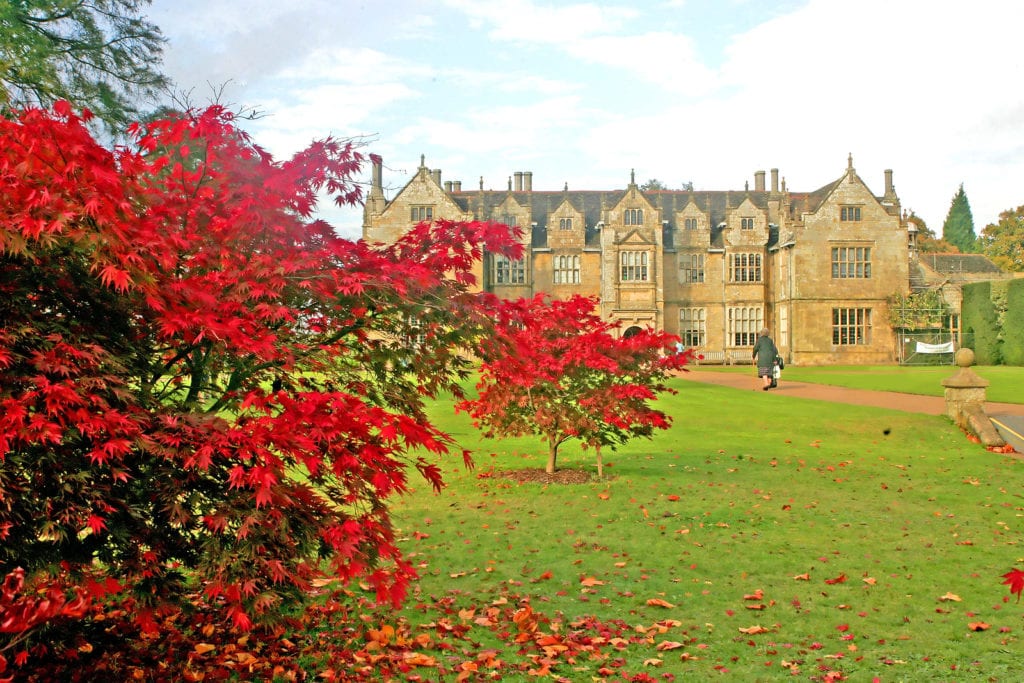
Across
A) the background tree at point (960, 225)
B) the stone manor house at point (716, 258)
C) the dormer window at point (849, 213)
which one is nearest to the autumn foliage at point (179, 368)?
the stone manor house at point (716, 258)

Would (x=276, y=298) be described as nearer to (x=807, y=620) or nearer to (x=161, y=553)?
(x=161, y=553)

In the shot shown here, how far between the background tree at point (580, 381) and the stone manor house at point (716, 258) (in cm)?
3537

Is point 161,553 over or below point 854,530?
over

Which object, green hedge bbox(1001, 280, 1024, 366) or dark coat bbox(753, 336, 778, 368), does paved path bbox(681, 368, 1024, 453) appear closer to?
dark coat bbox(753, 336, 778, 368)

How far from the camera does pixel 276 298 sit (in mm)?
4590

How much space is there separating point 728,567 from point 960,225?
107 meters

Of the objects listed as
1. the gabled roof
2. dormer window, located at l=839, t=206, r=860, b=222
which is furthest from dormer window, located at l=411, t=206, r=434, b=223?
the gabled roof

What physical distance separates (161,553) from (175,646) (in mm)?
1780

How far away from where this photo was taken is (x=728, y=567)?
7.73 m

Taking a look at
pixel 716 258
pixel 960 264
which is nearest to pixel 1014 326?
pixel 716 258

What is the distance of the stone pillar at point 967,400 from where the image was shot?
16500 mm

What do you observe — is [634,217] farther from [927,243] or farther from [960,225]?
[960,225]

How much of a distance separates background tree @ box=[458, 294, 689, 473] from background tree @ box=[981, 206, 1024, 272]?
70811mm

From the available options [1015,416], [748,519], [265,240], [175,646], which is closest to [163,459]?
[265,240]
